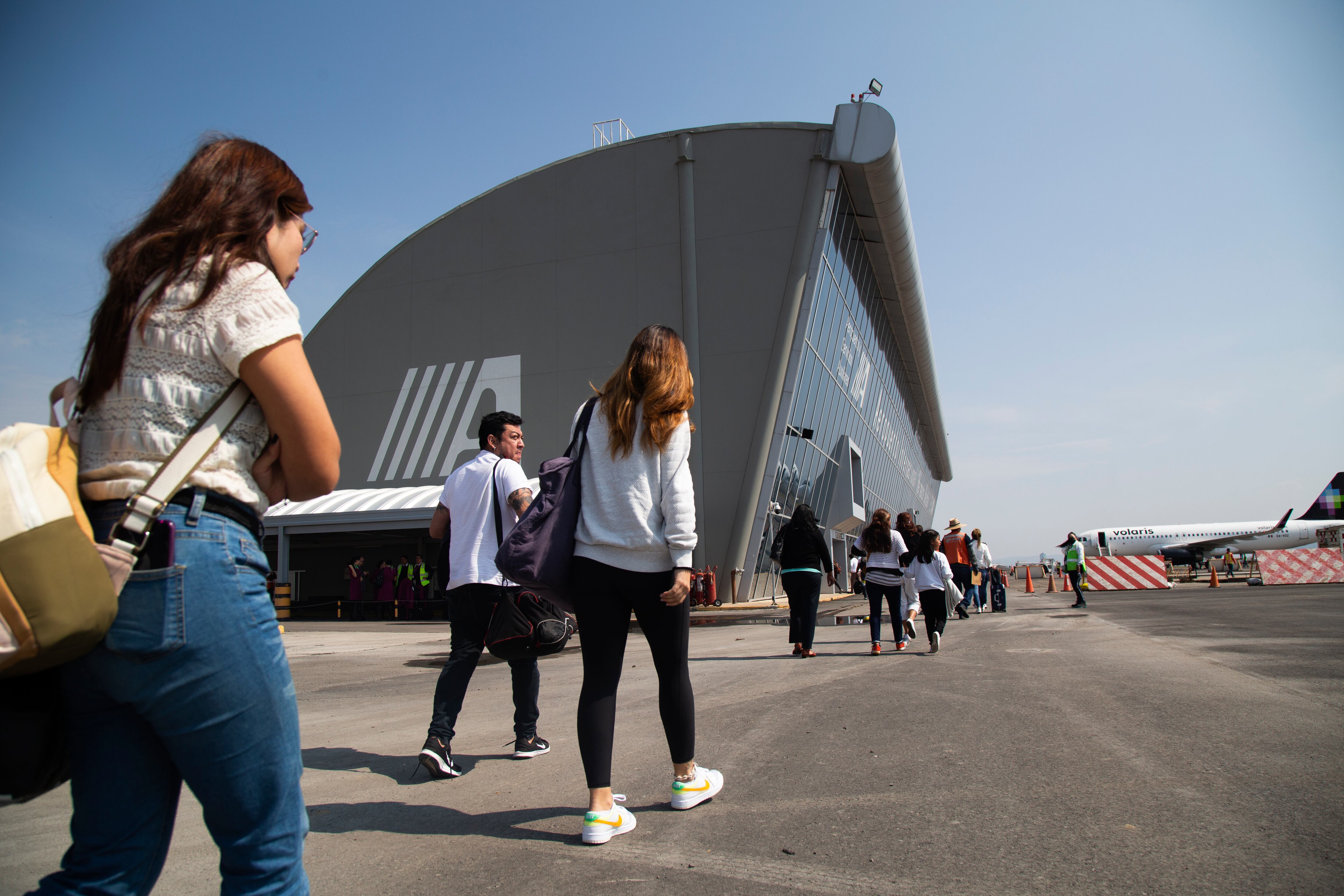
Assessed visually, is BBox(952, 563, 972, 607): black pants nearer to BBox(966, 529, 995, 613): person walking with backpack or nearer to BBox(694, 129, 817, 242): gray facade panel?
BBox(966, 529, 995, 613): person walking with backpack

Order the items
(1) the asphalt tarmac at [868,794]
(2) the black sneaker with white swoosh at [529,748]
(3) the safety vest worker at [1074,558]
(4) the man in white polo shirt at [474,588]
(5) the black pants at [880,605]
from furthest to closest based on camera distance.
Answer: (3) the safety vest worker at [1074,558]
(5) the black pants at [880,605]
(2) the black sneaker with white swoosh at [529,748]
(4) the man in white polo shirt at [474,588]
(1) the asphalt tarmac at [868,794]

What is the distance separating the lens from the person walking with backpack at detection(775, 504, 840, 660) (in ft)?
27.0

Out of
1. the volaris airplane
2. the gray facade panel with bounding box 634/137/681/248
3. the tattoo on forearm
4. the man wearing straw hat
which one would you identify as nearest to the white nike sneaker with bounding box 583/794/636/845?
the tattoo on forearm

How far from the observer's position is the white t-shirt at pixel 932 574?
868 cm

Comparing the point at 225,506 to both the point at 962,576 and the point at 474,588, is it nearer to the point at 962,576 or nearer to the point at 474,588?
the point at 474,588

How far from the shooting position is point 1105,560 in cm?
2647

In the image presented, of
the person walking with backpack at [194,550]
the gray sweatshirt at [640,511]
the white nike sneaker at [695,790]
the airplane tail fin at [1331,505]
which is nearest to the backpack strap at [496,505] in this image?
the gray sweatshirt at [640,511]

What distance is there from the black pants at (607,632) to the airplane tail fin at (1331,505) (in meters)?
67.0

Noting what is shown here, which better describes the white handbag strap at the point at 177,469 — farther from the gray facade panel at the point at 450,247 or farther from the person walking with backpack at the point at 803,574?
the gray facade panel at the point at 450,247

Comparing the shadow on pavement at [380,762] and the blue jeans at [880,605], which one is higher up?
the blue jeans at [880,605]

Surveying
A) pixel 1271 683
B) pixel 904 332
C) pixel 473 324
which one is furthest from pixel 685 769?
pixel 904 332

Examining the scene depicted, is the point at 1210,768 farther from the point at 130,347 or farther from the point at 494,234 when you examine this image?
the point at 494,234

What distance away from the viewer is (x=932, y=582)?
8695mm

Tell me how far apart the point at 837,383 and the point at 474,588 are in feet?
77.8
